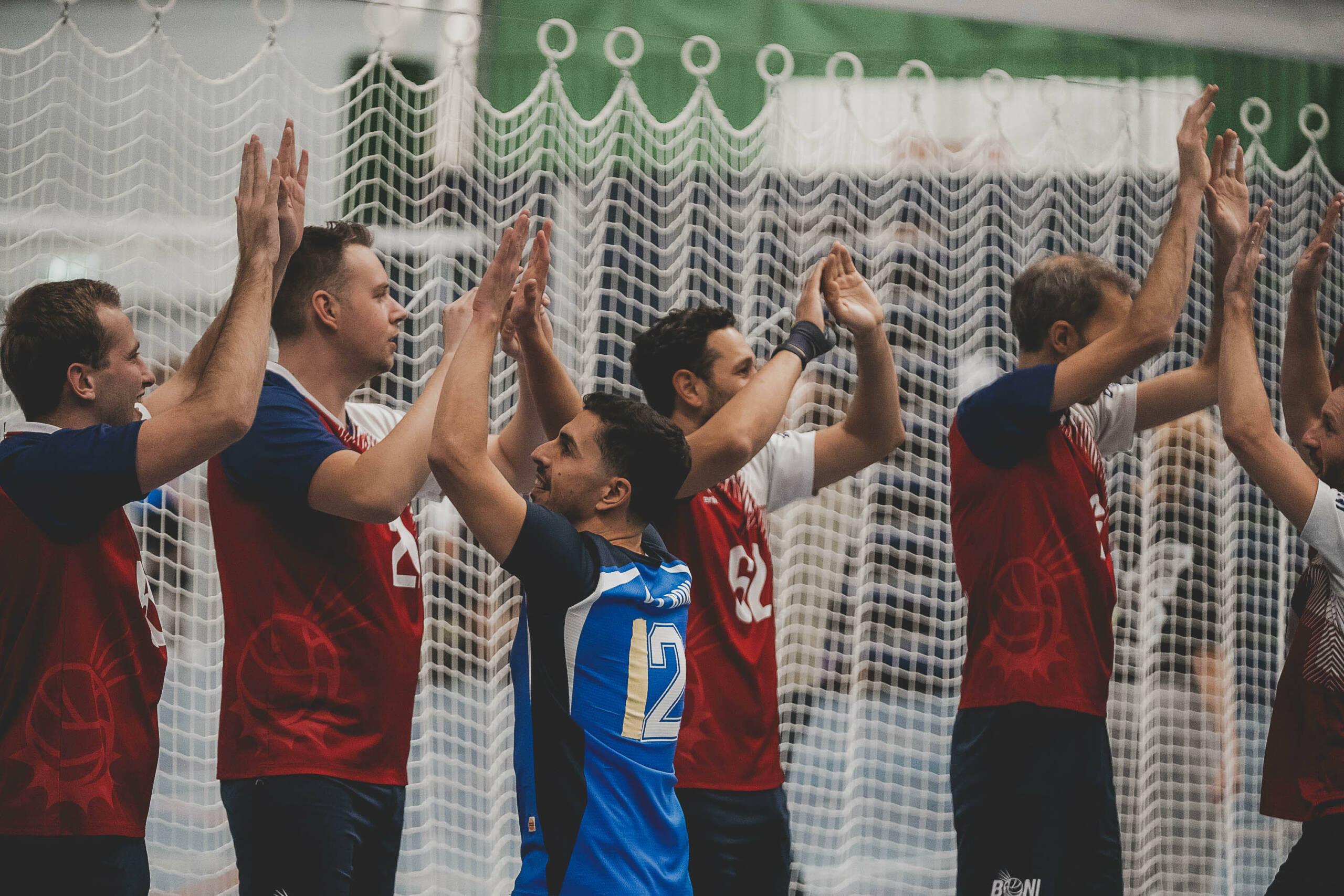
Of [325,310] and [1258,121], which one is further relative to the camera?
[1258,121]

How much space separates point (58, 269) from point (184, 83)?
2.14ft

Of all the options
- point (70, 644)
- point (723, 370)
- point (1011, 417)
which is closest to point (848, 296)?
point (723, 370)

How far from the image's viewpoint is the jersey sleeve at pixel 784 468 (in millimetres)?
3209

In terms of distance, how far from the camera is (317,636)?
2426mm

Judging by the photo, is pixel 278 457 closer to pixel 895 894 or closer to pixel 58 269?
pixel 58 269

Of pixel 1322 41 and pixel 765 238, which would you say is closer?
pixel 765 238

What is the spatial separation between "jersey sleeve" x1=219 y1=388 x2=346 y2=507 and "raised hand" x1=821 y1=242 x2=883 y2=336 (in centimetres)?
128

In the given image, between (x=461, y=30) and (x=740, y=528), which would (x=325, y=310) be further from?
(x=461, y=30)

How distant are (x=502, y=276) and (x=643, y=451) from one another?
409 mm

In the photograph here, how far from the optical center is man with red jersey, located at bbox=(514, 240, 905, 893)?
2.79m

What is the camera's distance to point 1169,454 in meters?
4.38

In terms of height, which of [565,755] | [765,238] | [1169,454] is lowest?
[565,755]

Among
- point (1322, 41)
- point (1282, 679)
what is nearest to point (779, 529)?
point (1282, 679)

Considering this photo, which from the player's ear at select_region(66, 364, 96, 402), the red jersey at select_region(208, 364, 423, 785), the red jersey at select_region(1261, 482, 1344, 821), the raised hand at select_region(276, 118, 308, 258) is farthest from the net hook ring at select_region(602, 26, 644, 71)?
the red jersey at select_region(1261, 482, 1344, 821)
